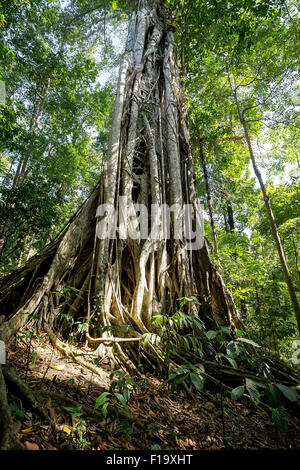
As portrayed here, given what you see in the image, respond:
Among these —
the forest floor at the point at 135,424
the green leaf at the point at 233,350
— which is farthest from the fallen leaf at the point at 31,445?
the green leaf at the point at 233,350

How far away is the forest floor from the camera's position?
3.06ft

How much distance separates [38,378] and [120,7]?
9436 mm

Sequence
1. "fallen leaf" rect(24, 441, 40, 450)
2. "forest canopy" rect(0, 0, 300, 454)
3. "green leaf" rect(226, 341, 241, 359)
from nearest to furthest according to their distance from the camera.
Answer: "fallen leaf" rect(24, 441, 40, 450)
"green leaf" rect(226, 341, 241, 359)
"forest canopy" rect(0, 0, 300, 454)

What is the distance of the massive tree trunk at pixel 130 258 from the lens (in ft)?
6.73

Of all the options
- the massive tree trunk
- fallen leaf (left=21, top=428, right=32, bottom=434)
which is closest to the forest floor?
fallen leaf (left=21, top=428, right=32, bottom=434)

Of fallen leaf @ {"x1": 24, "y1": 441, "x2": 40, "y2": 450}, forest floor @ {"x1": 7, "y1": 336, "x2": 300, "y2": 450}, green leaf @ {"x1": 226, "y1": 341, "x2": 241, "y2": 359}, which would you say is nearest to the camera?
fallen leaf @ {"x1": 24, "y1": 441, "x2": 40, "y2": 450}

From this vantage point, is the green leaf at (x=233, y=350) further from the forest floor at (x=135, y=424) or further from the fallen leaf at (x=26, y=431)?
the fallen leaf at (x=26, y=431)

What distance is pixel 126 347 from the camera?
1.90 meters

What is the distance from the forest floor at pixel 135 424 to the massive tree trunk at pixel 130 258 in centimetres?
32

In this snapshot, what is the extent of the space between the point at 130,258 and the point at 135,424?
5.45 feet

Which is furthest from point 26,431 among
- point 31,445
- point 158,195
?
point 158,195

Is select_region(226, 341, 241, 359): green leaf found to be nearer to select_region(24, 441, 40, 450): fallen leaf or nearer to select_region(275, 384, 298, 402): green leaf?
select_region(275, 384, 298, 402): green leaf

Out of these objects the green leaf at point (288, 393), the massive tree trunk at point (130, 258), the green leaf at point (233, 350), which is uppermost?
the massive tree trunk at point (130, 258)

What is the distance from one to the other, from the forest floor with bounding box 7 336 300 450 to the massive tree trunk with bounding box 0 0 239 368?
319 mm
